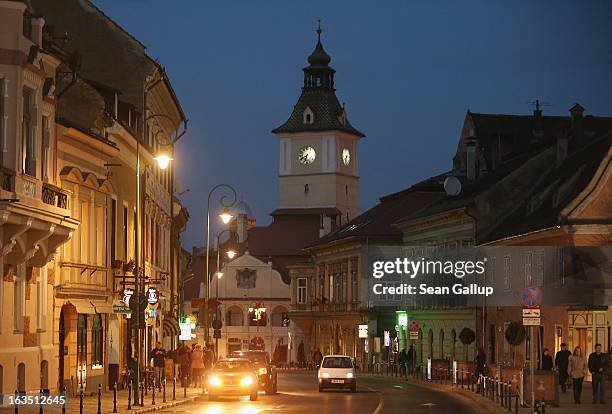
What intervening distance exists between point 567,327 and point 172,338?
2386 cm

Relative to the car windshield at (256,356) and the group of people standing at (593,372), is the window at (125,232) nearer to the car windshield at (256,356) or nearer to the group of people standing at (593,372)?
the car windshield at (256,356)

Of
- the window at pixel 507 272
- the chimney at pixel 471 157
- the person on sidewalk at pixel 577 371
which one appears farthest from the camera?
the chimney at pixel 471 157

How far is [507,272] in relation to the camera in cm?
7125

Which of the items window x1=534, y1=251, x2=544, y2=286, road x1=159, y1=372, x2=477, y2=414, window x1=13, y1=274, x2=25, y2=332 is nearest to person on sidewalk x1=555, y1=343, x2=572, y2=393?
road x1=159, y1=372, x2=477, y2=414

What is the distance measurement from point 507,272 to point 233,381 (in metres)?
27.5

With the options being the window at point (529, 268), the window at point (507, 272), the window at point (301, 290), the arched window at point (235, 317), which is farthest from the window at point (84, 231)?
the arched window at point (235, 317)

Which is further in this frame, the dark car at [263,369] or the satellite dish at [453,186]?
the satellite dish at [453,186]

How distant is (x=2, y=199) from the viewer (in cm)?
3188

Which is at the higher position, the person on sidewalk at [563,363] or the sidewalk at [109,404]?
the person on sidewalk at [563,363]

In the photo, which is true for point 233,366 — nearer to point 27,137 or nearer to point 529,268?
point 27,137

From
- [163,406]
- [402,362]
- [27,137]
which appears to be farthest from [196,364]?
[402,362]

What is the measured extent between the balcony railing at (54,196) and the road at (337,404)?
6290mm

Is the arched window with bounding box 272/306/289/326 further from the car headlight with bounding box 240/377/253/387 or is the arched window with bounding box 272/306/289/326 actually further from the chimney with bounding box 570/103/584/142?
the car headlight with bounding box 240/377/253/387

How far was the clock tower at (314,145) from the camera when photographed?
182 m
